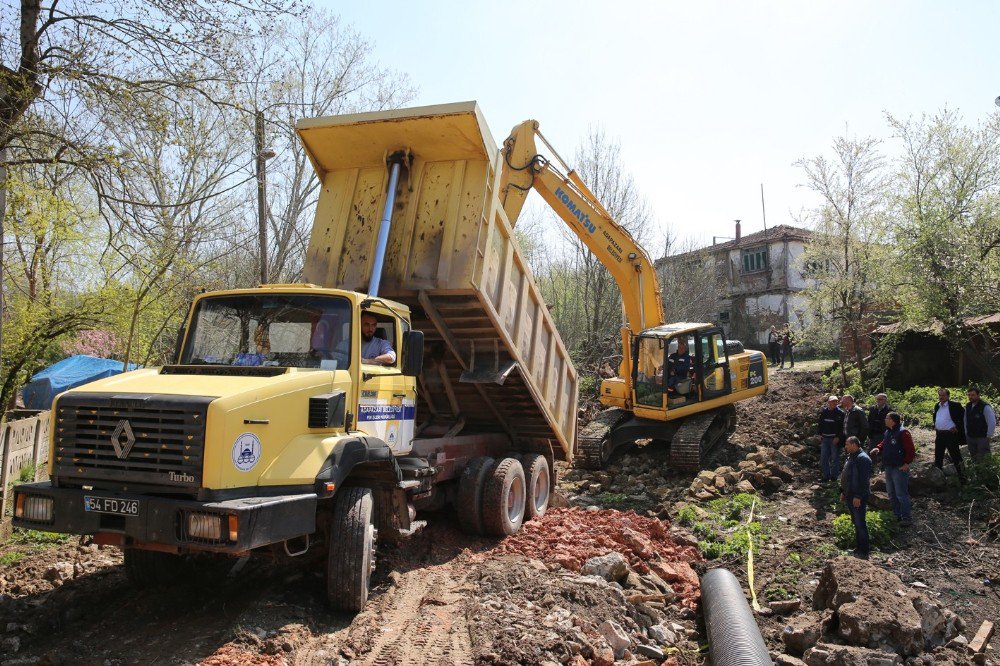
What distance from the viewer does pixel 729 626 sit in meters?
5.41

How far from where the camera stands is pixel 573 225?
11.9 m

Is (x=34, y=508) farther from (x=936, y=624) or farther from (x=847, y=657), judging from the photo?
(x=936, y=624)

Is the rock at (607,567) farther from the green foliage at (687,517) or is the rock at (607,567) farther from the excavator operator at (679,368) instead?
the excavator operator at (679,368)

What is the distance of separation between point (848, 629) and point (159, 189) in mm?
13798

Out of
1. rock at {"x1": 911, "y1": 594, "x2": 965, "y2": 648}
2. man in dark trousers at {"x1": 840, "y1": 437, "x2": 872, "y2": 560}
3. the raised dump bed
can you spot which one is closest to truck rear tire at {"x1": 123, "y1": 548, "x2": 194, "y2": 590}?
the raised dump bed

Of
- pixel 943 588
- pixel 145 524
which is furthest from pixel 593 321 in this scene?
pixel 145 524

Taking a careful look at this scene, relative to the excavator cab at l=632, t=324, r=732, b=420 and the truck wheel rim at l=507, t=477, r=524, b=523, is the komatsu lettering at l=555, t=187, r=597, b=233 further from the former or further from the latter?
the truck wheel rim at l=507, t=477, r=524, b=523

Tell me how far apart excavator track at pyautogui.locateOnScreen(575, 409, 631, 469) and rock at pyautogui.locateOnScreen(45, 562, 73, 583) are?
7.96 metres

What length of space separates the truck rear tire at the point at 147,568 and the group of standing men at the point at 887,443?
6964 millimetres

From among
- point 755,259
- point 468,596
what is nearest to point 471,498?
point 468,596

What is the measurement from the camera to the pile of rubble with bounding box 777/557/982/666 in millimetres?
5203

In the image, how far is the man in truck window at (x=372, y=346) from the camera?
594cm

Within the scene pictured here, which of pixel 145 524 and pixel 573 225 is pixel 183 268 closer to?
pixel 573 225

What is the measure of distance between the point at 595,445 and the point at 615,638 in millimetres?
7275
